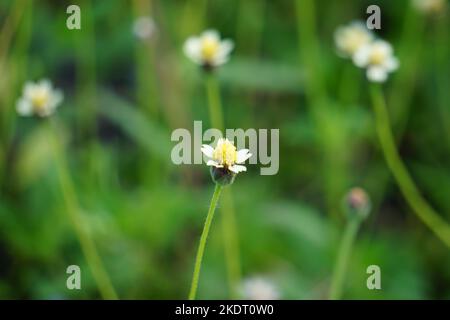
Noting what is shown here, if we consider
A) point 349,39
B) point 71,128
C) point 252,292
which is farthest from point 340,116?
point 71,128

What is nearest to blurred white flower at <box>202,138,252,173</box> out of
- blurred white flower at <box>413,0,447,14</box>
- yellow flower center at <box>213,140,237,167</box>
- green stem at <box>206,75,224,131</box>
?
yellow flower center at <box>213,140,237,167</box>

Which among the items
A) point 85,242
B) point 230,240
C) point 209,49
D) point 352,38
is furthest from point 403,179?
point 85,242

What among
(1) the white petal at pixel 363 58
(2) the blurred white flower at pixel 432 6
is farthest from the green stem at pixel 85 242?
(2) the blurred white flower at pixel 432 6

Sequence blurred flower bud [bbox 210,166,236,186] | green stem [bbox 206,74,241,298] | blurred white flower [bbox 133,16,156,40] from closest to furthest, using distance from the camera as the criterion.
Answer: blurred flower bud [bbox 210,166,236,186] < green stem [bbox 206,74,241,298] < blurred white flower [bbox 133,16,156,40]

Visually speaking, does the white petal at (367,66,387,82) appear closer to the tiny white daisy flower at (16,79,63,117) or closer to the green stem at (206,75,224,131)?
the green stem at (206,75,224,131)

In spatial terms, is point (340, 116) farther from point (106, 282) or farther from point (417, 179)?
point (106, 282)

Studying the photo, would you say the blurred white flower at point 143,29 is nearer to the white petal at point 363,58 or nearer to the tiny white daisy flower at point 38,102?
the tiny white daisy flower at point 38,102

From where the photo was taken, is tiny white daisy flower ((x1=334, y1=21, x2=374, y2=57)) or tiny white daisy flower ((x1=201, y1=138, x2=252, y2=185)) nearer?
tiny white daisy flower ((x1=201, y1=138, x2=252, y2=185))
